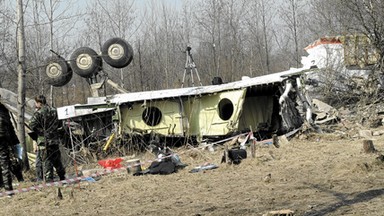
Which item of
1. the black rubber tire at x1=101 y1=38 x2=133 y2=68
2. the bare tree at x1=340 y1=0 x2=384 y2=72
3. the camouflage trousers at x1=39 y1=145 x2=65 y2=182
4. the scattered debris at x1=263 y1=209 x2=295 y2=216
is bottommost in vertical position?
the scattered debris at x1=263 y1=209 x2=295 y2=216

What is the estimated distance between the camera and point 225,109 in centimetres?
1661

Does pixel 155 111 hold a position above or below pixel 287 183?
above

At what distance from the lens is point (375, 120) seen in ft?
53.9

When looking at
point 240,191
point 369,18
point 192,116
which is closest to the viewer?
point 240,191

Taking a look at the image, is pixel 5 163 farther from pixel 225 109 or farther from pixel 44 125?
pixel 225 109

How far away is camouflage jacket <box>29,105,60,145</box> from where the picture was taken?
9.16 meters

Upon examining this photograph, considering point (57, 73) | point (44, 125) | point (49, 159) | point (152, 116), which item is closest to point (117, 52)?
point (57, 73)

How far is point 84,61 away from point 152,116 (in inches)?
133

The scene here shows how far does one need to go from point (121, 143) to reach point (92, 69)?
3.52 m

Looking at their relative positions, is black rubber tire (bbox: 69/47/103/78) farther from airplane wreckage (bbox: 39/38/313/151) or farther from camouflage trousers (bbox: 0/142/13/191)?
camouflage trousers (bbox: 0/142/13/191)

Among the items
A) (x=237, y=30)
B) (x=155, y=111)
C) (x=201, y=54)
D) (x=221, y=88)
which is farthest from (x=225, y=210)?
(x=201, y=54)

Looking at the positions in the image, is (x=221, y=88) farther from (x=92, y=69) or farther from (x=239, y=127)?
(x=92, y=69)

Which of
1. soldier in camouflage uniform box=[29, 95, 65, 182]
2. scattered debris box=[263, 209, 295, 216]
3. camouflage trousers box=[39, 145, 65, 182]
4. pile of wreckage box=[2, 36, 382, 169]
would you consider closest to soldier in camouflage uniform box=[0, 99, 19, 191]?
soldier in camouflage uniform box=[29, 95, 65, 182]

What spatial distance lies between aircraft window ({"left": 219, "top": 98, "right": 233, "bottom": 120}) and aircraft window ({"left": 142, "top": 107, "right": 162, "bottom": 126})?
2076mm
